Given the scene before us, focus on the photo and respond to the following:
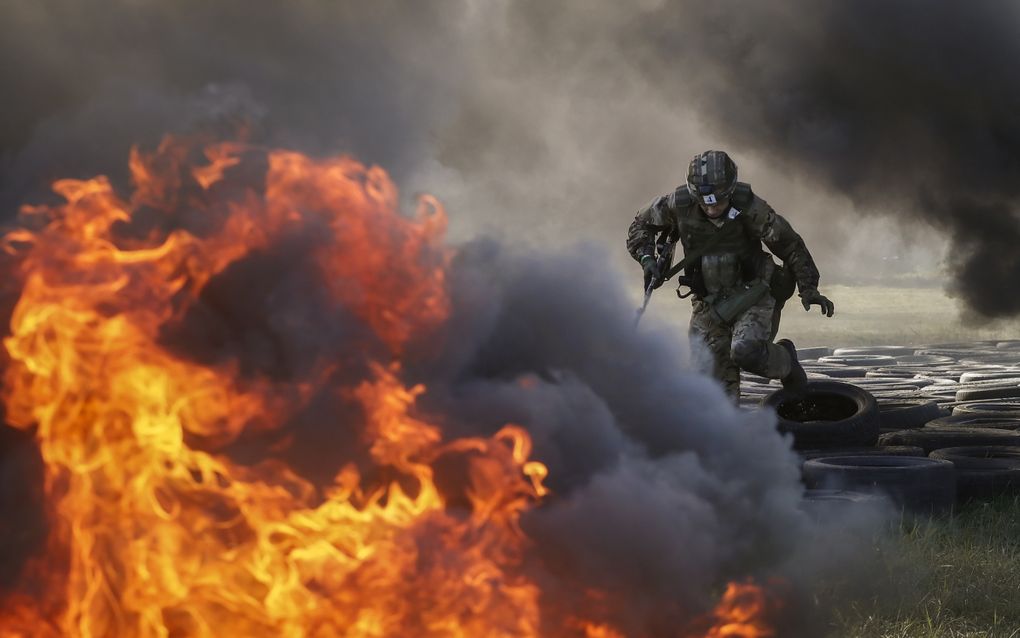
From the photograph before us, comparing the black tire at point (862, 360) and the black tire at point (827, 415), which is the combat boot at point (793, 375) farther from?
the black tire at point (862, 360)

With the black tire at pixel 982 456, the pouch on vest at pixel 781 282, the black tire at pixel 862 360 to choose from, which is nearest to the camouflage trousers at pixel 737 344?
the pouch on vest at pixel 781 282

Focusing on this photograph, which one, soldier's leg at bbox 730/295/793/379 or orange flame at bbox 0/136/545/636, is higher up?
soldier's leg at bbox 730/295/793/379

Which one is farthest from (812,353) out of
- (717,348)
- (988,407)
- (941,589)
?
(941,589)

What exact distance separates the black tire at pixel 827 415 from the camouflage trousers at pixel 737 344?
62cm

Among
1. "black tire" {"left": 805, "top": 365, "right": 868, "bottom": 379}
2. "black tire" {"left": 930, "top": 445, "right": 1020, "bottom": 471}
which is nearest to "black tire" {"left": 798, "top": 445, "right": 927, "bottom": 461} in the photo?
"black tire" {"left": 930, "top": 445, "right": 1020, "bottom": 471}

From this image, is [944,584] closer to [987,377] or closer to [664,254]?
[664,254]

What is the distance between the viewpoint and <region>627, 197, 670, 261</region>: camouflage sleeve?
9.56 metres

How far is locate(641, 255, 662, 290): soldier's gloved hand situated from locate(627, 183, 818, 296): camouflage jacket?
9 centimetres

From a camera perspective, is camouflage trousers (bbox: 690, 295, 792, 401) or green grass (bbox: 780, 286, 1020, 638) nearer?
green grass (bbox: 780, 286, 1020, 638)

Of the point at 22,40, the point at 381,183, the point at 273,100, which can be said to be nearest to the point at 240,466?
the point at 381,183

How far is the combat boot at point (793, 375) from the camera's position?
33.2 feet

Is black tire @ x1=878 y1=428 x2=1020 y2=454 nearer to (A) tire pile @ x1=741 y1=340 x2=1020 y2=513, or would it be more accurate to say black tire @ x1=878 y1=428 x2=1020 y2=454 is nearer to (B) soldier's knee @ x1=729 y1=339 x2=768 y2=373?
(A) tire pile @ x1=741 y1=340 x2=1020 y2=513

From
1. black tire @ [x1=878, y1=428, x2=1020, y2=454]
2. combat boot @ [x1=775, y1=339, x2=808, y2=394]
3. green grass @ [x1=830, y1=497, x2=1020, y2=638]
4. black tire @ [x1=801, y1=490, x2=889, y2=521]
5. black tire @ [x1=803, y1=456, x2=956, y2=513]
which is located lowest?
green grass @ [x1=830, y1=497, x2=1020, y2=638]

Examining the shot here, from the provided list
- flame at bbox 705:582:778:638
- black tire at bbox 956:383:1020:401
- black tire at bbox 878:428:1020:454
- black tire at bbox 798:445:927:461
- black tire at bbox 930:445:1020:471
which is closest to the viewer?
flame at bbox 705:582:778:638
